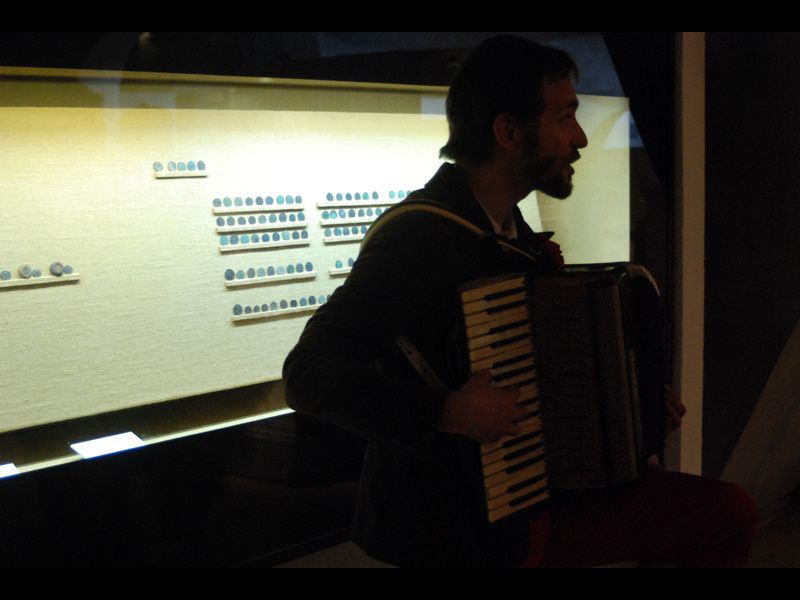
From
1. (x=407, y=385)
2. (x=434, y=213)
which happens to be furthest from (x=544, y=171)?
(x=407, y=385)

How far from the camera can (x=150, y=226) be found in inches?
93.3

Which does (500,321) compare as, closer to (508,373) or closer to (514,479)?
(508,373)

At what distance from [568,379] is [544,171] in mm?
572

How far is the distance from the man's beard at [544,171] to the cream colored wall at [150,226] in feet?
2.71

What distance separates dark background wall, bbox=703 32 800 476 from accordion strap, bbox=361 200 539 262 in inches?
75.4

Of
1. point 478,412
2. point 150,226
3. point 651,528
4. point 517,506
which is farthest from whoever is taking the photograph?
point 150,226

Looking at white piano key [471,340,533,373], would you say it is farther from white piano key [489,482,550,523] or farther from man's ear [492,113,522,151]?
man's ear [492,113,522,151]

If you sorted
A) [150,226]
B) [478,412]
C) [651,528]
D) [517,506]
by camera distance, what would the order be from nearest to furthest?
[478,412] < [517,506] < [651,528] < [150,226]

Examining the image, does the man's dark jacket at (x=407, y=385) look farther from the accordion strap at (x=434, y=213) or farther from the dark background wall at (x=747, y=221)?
Result: the dark background wall at (x=747, y=221)

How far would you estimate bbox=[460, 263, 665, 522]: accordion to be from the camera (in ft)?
5.83

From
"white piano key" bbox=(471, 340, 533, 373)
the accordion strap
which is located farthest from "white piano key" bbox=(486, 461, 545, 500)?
the accordion strap

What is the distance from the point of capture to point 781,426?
341cm

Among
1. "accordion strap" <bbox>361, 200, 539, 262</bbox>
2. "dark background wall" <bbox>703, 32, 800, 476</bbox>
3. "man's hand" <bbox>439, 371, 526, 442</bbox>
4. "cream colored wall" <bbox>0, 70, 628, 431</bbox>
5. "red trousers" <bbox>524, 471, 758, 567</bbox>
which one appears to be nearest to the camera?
"man's hand" <bbox>439, 371, 526, 442</bbox>

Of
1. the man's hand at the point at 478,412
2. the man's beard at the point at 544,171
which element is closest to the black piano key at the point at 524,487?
the man's hand at the point at 478,412
